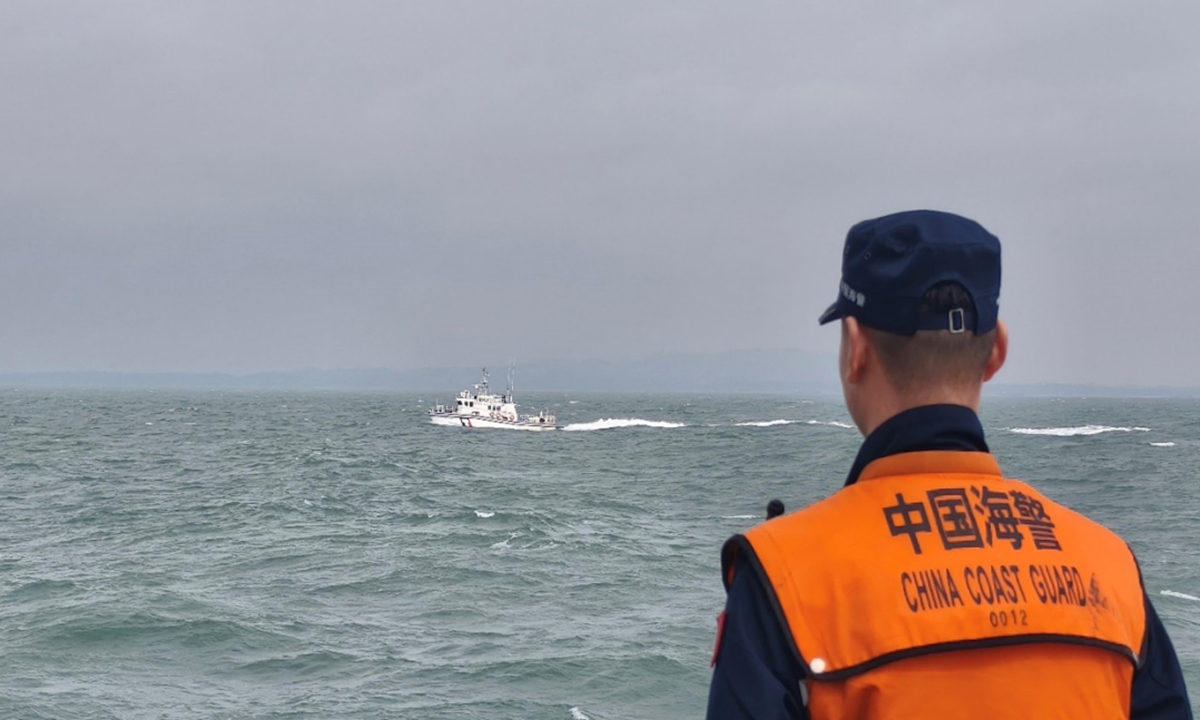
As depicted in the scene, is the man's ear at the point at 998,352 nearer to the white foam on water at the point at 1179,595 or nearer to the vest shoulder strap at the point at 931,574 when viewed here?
the vest shoulder strap at the point at 931,574

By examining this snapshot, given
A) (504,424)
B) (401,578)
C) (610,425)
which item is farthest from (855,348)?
(610,425)

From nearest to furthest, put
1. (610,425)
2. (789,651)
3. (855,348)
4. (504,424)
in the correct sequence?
(789,651)
(855,348)
(504,424)
(610,425)

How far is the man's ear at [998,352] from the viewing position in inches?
86.0

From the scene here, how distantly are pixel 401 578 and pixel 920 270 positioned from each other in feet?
72.6

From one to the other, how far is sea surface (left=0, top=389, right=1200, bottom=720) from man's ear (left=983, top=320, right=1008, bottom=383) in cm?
1289

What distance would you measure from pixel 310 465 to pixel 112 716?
39.6m

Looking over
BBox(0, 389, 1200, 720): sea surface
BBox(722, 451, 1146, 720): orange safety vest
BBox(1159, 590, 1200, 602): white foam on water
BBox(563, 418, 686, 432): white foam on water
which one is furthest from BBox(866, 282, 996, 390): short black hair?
BBox(563, 418, 686, 432): white foam on water

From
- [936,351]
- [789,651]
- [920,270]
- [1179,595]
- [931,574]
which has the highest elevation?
[920,270]

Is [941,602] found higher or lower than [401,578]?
higher

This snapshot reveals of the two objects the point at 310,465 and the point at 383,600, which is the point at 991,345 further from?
the point at 310,465

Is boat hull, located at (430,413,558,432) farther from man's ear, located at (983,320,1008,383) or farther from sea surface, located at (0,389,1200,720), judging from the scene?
man's ear, located at (983,320,1008,383)

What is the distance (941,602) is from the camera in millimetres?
1929

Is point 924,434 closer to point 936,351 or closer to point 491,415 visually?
point 936,351

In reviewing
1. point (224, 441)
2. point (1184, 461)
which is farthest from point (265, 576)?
point (224, 441)
